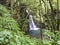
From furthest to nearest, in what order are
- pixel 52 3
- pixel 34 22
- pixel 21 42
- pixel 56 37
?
pixel 34 22 → pixel 52 3 → pixel 21 42 → pixel 56 37

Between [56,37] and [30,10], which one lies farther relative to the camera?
[30,10]

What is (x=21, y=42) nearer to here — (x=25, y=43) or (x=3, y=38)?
(x=25, y=43)

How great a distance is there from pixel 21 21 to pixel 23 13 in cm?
86

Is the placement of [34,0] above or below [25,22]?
above

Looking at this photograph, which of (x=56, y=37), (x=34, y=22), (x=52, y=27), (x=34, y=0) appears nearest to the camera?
(x=56, y=37)

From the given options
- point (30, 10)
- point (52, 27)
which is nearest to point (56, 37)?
point (52, 27)

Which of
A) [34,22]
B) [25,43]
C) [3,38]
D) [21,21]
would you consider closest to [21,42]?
[25,43]

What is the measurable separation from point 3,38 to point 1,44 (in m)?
0.08

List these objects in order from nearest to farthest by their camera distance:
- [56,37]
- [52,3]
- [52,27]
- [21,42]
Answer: [56,37] < [21,42] < [52,27] < [52,3]

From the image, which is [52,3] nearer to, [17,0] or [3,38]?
[17,0]

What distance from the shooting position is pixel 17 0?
9062 millimetres

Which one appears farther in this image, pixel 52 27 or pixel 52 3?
pixel 52 3

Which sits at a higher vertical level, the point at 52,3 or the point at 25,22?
the point at 52,3

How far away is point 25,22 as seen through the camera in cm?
870
